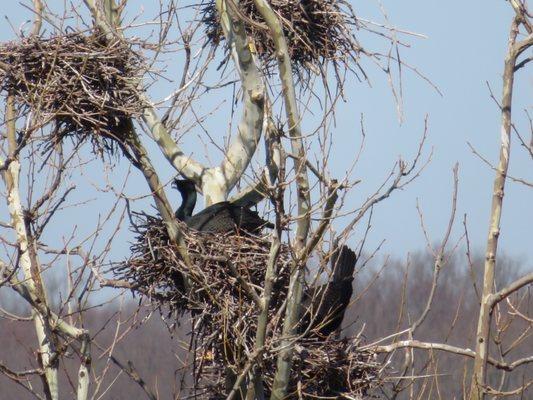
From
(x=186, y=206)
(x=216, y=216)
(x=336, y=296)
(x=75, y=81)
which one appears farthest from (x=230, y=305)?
(x=75, y=81)

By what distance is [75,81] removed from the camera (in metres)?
5.08

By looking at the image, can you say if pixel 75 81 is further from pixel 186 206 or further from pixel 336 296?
pixel 336 296

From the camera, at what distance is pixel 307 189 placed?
487 cm

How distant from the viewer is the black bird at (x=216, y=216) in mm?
5508

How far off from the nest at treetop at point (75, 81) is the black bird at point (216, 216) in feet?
2.18

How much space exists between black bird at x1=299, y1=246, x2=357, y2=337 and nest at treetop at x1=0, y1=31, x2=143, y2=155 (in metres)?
1.60

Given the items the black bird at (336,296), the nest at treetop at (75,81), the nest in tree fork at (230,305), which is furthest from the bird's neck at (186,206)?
the black bird at (336,296)

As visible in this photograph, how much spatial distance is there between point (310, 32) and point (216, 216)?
54.4 inches

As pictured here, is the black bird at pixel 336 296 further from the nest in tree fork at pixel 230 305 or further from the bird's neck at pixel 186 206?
the bird's neck at pixel 186 206

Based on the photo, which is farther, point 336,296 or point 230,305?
point 336,296

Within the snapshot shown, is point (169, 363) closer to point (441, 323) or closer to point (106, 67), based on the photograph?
point (441, 323)

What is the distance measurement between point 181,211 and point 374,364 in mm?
1399

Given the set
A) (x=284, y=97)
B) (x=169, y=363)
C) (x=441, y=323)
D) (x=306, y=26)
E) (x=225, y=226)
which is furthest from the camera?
(x=441, y=323)

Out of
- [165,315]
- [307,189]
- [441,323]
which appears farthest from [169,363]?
[307,189]
